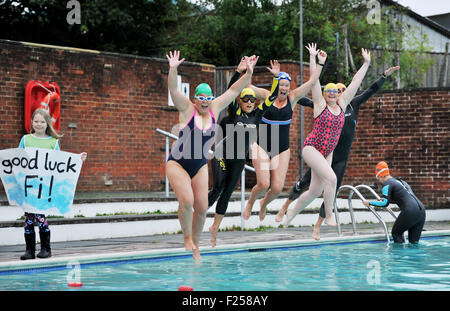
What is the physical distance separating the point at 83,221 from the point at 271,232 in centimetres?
352

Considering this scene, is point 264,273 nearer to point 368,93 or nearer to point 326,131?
point 326,131

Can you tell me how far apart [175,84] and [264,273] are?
2.35m

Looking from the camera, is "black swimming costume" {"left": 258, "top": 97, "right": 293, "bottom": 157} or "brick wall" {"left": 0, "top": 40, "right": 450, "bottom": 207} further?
"brick wall" {"left": 0, "top": 40, "right": 450, "bottom": 207}

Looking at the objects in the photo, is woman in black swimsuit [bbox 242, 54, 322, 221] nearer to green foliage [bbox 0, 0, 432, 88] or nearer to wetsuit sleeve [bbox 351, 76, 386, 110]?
wetsuit sleeve [bbox 351, 76, 386, 110]

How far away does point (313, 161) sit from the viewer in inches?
384

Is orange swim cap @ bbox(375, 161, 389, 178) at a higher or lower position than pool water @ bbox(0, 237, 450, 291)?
higher

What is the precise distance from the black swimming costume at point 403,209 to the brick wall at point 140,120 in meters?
5.79

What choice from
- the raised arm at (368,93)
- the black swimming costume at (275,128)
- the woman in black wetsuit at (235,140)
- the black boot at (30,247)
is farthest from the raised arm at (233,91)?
the raised arm at (368,93)

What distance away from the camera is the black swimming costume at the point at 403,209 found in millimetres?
10984

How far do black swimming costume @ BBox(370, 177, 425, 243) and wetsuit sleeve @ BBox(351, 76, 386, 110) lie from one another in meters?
1.50

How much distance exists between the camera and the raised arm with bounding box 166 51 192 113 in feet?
24.2

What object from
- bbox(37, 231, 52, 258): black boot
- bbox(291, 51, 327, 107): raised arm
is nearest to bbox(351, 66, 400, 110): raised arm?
bbox(291, 51, 327, 107): raised arm

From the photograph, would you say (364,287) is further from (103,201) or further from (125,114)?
(125,114)

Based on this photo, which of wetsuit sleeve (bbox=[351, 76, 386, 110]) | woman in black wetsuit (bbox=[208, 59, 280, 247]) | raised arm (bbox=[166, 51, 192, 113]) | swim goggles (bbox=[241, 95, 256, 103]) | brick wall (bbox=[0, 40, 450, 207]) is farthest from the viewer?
brick wall (bbox=[0, 40, 450, 207])
